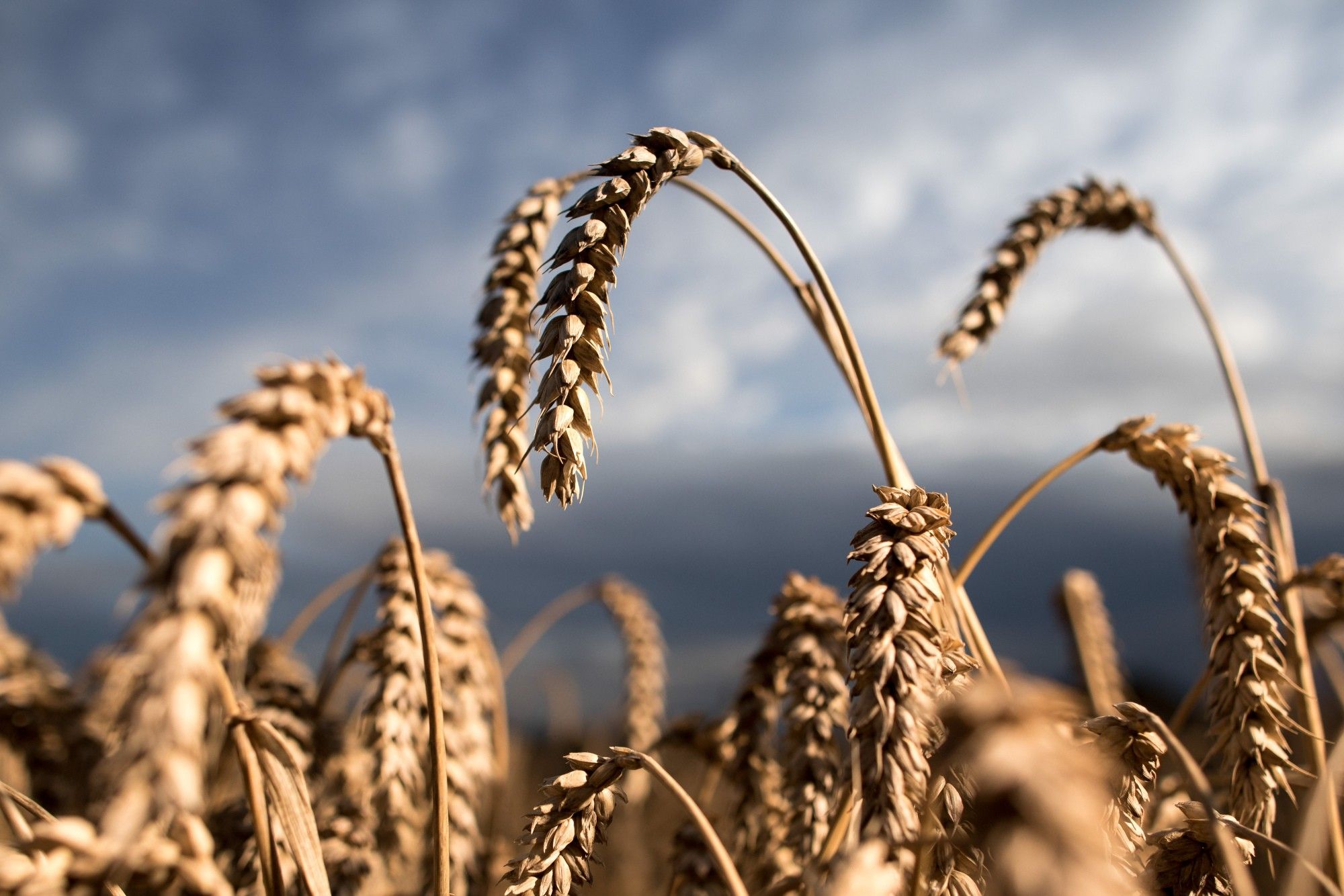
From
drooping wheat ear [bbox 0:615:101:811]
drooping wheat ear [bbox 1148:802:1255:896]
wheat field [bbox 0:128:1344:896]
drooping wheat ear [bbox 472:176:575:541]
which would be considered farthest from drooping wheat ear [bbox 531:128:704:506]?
drooping wheat ear [bbox 0:615:101:811]

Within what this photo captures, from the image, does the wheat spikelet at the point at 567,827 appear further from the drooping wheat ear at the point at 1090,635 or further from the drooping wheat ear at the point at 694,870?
the drooping wheat ear at the point at 1090,635

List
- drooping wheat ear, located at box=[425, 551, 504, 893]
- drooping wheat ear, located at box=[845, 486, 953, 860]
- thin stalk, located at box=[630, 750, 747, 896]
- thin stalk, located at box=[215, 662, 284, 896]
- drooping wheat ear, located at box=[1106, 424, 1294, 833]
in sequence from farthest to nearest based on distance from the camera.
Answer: drooping wheat ear, located at box=[425, 551, 504, 893] → drooping wheat ear, located at box=[1106, 424, 1294, 833] → thin stalk, located at box=[215, 662, 284, 896] → thin stalk, located at box=[630, 750, 747, 896] → drooping wheat ear, located at box=[845, 486, 953, 860]

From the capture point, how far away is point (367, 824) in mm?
2373

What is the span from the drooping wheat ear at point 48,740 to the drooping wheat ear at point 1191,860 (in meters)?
3.20

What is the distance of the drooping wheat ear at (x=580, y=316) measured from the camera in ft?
4.62

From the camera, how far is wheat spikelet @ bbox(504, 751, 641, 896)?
1.49m

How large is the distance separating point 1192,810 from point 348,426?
4.99 ft

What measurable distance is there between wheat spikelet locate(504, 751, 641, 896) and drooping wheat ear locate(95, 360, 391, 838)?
759mm

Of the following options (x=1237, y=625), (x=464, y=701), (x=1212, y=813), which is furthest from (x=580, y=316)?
(x=464, y=701)

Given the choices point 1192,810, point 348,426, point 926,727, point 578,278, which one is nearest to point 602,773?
point 926,727

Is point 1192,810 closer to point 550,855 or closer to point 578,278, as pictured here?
point 550,855

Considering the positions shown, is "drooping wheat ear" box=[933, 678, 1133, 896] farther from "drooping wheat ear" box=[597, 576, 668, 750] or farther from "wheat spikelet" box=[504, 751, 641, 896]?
"drooping wheat ear" box=[597, 576, 668, 750]

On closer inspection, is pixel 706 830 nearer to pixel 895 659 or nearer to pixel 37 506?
pixel 895 659

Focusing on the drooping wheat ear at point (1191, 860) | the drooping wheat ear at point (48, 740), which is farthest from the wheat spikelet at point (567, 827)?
the drooping wheat ear at point (48, 740)
